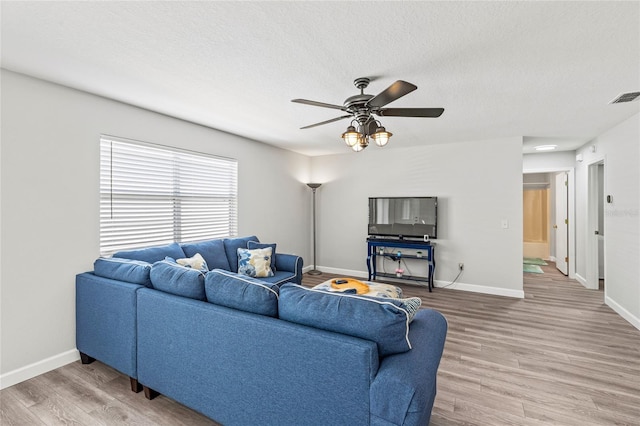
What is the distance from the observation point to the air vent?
280cm

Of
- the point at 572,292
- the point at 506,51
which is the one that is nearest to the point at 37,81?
the point at 506,51

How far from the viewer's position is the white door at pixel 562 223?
5914 millimetres

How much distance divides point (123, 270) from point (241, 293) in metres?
1.28

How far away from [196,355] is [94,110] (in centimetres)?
252

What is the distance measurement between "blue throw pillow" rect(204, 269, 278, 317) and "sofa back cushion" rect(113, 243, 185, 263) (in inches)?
57.9

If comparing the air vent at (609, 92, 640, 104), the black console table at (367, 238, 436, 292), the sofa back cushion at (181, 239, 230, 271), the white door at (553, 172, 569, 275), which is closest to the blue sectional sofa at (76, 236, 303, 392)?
the sofa back cushion at (181, 239, 230, 271)

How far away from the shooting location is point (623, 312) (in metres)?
3.71

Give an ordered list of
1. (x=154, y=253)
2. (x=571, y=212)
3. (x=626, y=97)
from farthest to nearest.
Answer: (x=571, y=212), (x=154, y=253), (x=626, y=97)

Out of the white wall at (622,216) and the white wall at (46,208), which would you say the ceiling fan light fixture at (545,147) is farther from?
the white wall at (46,208)

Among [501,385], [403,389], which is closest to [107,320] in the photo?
[403,389]

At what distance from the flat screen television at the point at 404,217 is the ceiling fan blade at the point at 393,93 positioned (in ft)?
10.4

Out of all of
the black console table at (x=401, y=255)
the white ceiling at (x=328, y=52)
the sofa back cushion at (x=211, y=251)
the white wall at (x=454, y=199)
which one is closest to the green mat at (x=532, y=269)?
the white wall at (x=454, y=199)

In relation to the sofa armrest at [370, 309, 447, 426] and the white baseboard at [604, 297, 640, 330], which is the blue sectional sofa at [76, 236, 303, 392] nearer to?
the sofa armrest at [370, 309, 447, 426]

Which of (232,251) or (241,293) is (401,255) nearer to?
(232,251)
